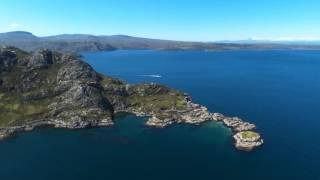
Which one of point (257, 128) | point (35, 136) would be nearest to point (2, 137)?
point (35, 136)

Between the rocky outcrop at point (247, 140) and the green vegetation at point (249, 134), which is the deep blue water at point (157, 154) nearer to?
the rocky outcrop at point (247, 140)

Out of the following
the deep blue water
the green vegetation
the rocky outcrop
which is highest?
the green vegetation

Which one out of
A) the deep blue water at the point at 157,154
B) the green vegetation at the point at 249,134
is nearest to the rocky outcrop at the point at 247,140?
the green vegetation at the point at 249,134

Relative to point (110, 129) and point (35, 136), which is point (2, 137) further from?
point (110, 129)

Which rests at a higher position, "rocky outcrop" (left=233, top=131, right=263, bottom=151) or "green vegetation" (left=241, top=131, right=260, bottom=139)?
"green vegetation" (left=241, top=131, right=260, bottom=139)

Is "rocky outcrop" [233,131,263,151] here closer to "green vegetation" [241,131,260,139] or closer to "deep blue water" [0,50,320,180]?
"green vegetation" [241,131,260,139]

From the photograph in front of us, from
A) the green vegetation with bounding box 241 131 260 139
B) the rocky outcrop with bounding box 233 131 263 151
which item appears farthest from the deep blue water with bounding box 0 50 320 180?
the green vegetation with bounding box 241 131 260 139

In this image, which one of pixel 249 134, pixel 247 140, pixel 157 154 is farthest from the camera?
pixel 249 134

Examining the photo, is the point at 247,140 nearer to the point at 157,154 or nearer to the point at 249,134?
the point at 249,134

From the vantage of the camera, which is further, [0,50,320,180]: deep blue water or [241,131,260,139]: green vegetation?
[241,131,260,139]: green vegetation

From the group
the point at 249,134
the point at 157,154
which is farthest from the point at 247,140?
the point at 157,154

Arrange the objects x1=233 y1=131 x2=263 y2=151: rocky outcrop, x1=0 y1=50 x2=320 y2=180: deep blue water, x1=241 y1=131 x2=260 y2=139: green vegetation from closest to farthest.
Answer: x1=0 y1=50 x2=320 y2=180: deep blue water
x1=233 y1=131 x2=263 y2=151: rocky outcrop
x1=241 y1=131 x2=260 y2=139: green vegetation
